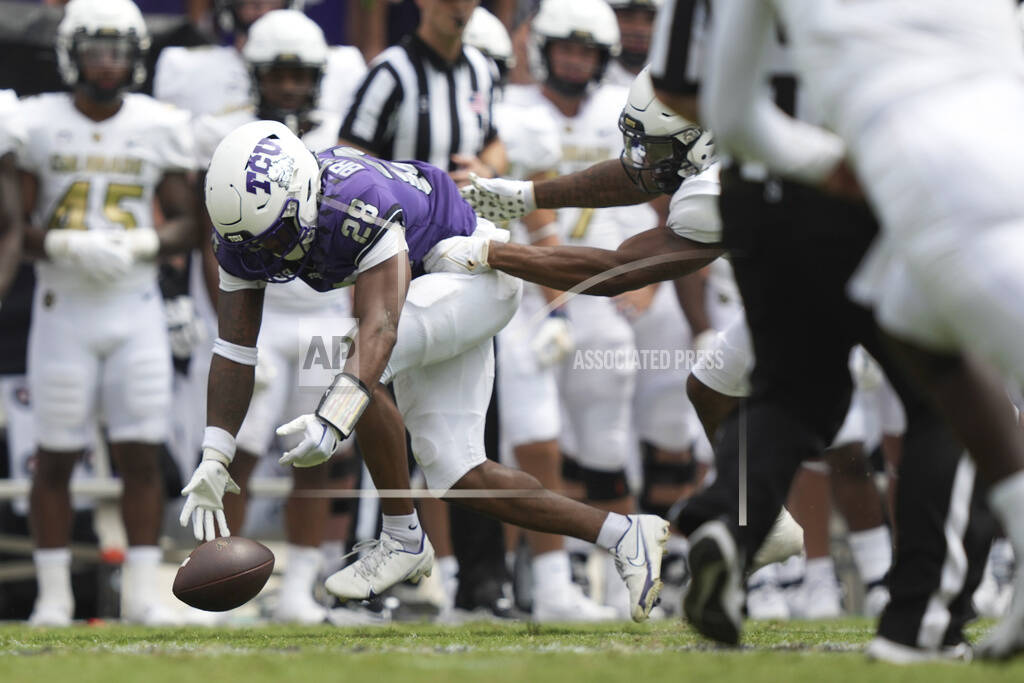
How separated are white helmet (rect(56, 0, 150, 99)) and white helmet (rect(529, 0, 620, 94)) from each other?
1.56 metres

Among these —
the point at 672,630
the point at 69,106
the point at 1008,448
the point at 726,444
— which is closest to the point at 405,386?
the point at 672,630

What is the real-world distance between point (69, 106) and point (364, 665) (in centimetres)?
367

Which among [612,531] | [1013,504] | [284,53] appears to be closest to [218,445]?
[612,531]

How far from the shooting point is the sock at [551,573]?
19.3 ft

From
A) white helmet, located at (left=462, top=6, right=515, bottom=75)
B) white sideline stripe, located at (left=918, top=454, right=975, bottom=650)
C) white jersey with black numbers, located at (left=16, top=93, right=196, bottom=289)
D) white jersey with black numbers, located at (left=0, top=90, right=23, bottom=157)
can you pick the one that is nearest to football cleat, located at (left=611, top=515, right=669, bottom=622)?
white sideline stripe, located at (left=918, top=454, right=975, bottom=650)

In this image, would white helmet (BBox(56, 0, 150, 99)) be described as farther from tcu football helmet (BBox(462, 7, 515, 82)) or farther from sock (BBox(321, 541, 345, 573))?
sock (BBox(321, 541, 345, 573))

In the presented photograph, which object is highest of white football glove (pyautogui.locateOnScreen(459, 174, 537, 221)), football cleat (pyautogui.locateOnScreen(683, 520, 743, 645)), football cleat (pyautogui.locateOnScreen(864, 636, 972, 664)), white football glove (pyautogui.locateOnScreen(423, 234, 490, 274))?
white football glove (pyautogui.locateOnScreen(459, 174, 537, 221))

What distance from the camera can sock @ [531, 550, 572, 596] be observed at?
589 centimetres

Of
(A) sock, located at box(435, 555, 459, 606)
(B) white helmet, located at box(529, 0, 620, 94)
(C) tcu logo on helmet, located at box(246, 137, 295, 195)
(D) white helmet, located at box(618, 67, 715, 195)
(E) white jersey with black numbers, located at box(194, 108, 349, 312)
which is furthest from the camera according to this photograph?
(B) white helmet, located at box(529, 0, 620, 94)

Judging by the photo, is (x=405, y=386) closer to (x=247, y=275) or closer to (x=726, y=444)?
(x=247, y=275)

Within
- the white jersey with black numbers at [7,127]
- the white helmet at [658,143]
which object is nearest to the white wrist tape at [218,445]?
the white helmet at [658,143]

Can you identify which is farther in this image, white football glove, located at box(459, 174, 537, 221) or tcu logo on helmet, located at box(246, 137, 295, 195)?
white football glove, located at box(459, 174, 537, 221)

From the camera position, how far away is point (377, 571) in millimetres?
4543

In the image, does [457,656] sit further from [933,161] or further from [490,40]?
[490,40]
